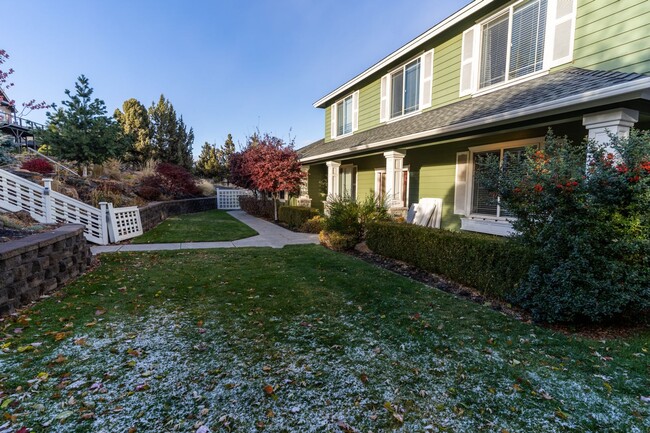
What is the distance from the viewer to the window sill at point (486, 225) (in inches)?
272

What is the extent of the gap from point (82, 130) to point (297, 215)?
28.8 ft

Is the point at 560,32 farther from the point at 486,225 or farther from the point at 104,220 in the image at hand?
the point at 104,220

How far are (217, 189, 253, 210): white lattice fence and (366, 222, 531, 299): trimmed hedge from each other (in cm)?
1725

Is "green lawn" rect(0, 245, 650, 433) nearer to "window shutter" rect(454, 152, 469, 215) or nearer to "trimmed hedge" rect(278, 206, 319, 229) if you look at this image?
"window shutter" rect(454, 152, 469, 215)

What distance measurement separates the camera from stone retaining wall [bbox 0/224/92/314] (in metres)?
3.72

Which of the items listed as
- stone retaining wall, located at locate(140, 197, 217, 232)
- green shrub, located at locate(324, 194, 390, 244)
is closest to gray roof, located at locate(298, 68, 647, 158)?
green shrub, located at locate(324, 194, 390, 244)

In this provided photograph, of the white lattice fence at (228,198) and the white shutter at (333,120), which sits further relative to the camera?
the white lattice fence at (228,198)

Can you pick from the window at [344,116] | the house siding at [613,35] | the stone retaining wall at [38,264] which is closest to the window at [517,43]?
the house siding at [613,35]

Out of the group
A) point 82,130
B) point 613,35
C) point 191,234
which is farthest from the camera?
point 82,130

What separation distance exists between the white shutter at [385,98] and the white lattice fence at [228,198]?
1360cm

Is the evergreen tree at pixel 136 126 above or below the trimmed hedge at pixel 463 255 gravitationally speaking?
above

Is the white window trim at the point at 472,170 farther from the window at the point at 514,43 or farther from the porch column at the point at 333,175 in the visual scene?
the porch column at the point at 333,175

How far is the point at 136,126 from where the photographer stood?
2425 cm

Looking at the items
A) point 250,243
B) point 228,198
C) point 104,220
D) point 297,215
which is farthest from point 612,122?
point 228,198
